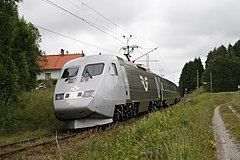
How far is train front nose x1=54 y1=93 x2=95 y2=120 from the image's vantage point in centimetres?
1350

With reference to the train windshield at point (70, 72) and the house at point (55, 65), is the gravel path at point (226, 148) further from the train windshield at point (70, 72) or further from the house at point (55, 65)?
the house at point (55, 65)

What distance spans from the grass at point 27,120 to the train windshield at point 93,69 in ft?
9.97

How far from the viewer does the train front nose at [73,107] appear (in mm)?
13500

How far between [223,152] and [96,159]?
398cm

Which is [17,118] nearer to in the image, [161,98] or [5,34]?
[5,34]

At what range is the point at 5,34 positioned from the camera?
14.8 metres

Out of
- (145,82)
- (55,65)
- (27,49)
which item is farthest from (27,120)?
(55,65)

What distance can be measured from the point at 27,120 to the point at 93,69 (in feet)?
16.2

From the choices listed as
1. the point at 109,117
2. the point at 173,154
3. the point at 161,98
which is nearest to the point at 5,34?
the point at 109,117

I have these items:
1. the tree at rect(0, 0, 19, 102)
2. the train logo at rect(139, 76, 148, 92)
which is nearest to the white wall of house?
the train logo at rect(139, 76, 148, 92)

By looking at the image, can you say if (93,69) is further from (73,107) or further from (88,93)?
(73,107)

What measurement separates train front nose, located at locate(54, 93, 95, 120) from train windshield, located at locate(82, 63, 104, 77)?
1412 millimetres

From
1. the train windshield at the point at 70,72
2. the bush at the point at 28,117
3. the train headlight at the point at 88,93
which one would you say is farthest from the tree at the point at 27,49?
the train headlight at the point at 88,93

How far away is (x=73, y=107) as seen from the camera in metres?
13.6
